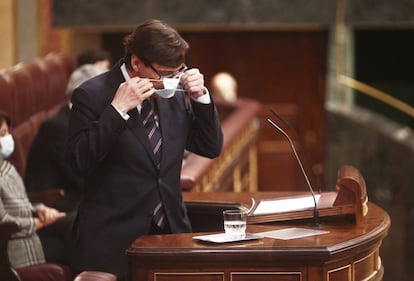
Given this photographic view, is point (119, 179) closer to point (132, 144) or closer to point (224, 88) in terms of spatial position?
point (132, 144)

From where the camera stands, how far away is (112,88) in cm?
411

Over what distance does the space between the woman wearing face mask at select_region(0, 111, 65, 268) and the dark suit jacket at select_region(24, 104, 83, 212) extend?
3.35 feet

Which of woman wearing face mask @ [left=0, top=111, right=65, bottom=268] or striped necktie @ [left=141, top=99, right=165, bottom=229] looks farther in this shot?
woman wearing face mask @ [left=0, top=111, right=65, bottom=268]

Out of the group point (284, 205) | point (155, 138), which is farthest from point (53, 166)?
point (284, 205)

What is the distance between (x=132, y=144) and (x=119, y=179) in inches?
5.3

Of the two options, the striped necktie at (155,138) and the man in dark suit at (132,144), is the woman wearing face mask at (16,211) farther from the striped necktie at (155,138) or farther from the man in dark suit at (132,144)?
the striped necktie at (155,138)

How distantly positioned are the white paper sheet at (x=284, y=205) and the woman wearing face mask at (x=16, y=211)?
1065 millimetres

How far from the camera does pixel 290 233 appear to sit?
398cm

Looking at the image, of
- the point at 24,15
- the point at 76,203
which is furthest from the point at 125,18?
the point at 76,203

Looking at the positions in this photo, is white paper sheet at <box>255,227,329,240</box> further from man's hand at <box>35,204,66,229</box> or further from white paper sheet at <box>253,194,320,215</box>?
man's hand at <box>35,204,66,229</box>

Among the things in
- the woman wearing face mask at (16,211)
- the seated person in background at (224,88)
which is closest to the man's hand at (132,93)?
the woman wearing face mask at (16,211)

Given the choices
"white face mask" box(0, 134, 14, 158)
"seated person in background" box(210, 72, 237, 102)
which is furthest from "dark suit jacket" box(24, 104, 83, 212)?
"seated person in background" box(210, 72, 237, 102)

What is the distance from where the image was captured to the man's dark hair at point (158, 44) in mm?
3969

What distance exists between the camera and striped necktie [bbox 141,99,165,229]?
4.15 m
